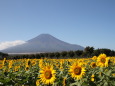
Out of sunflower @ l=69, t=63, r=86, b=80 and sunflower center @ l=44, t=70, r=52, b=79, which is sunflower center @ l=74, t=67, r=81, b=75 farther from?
sunflower center @ l=44, t=70, r=52, b=79

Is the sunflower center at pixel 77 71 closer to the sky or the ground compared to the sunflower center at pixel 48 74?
closer to the sky

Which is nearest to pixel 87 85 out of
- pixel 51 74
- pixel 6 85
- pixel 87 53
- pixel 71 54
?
pixel 51 74

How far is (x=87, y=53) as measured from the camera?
33938 mm

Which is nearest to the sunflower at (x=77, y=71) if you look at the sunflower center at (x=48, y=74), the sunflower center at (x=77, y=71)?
→ the sunflower center at (x=77, y=71)

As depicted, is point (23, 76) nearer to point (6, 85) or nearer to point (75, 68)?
point (6, 85)

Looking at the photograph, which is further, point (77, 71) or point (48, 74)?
point (77, 71)

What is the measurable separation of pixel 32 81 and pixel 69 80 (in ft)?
2.99

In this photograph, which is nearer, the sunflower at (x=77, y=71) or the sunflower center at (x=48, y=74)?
the sunflower center at (x=48, y=74)

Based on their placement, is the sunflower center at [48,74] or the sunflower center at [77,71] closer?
the sunflower center at [48,74]

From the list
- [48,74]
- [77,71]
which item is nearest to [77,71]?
[77,71]

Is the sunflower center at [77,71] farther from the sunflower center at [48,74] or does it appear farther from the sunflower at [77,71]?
the sunflower center at [48,74]

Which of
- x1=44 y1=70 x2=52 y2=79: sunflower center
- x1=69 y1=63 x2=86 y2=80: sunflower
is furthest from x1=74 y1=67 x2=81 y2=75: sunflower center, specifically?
x1=44 y1=70 x2=52 y2=79: sunflower center

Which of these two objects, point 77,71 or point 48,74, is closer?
point 48,74

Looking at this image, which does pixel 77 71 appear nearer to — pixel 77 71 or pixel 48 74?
pixel 77 71
